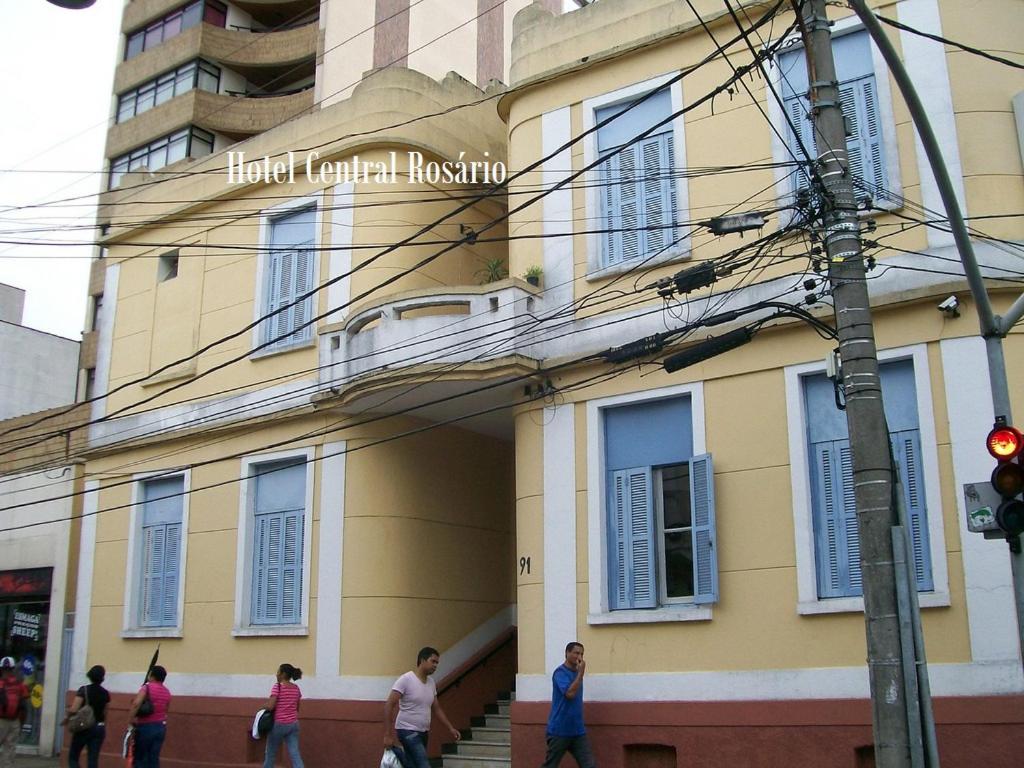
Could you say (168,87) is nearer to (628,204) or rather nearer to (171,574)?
(171,574)

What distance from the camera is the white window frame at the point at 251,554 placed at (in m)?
15.1

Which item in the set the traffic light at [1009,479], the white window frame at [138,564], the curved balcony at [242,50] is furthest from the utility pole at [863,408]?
the curved balcony at [242,50]

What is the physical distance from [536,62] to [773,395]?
18.5ft

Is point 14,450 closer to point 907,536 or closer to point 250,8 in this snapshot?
point 907,536

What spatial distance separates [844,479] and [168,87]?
35210 mm

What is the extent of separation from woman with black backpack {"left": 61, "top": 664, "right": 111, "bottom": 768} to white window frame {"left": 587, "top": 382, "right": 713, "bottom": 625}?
5.93 m

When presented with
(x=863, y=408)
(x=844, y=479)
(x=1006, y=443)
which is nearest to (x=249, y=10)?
(x=844, y=479)

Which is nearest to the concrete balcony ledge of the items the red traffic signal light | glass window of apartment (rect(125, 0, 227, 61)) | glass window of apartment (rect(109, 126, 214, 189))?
the red traffic signal light

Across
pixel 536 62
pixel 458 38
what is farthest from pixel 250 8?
pixel 536 62

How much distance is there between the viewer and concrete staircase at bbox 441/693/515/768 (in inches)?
548

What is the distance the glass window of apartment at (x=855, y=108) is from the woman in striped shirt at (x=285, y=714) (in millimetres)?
7971

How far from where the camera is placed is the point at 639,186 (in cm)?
1357

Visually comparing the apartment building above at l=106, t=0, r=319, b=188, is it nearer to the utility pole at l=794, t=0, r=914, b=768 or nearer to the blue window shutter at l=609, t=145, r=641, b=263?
the blue window shutter at l=609, t=145, r=641, b=263

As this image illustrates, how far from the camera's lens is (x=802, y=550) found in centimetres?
1123
